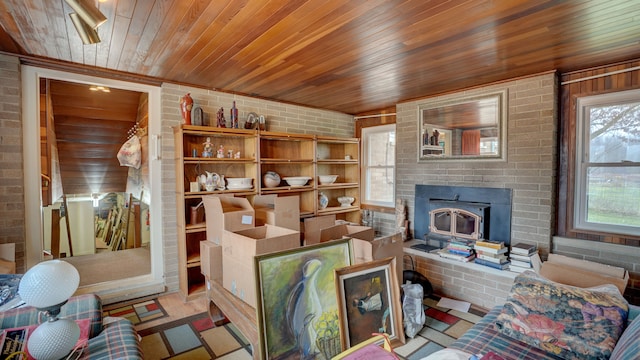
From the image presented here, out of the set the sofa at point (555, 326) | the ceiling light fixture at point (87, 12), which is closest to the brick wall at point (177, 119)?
the ceiling light fixture at point (87, 12)

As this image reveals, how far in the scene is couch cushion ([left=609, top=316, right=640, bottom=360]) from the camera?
3.98 feet

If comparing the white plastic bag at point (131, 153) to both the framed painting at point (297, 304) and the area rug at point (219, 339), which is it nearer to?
the area rug at point (219, 339)

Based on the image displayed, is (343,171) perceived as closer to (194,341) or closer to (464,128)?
(464,128)

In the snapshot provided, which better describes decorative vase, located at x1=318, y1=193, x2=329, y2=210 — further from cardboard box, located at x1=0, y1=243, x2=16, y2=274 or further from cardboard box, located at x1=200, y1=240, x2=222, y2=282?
cardboard box, located at x1=0, y1=243, x2=16, y2=274

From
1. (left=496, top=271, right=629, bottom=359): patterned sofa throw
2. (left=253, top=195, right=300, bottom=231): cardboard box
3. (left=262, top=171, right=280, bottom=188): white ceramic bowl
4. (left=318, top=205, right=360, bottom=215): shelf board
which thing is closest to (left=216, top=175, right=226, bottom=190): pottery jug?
(left=253, top=195, right=300, bottom=231): cardboard box

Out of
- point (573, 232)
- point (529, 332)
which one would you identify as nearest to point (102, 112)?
point (529, 332)

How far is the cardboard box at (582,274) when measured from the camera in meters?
1.97

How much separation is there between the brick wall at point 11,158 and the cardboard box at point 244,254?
1886 millimetres

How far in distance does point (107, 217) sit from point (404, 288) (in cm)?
394

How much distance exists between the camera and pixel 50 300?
4.23 ft

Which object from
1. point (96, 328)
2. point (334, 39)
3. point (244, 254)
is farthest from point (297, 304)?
point (334, 39)

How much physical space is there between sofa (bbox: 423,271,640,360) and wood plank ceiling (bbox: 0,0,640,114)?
5.33 feet

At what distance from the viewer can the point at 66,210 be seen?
4012 millimetres

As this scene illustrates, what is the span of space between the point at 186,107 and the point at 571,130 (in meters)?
3.84
